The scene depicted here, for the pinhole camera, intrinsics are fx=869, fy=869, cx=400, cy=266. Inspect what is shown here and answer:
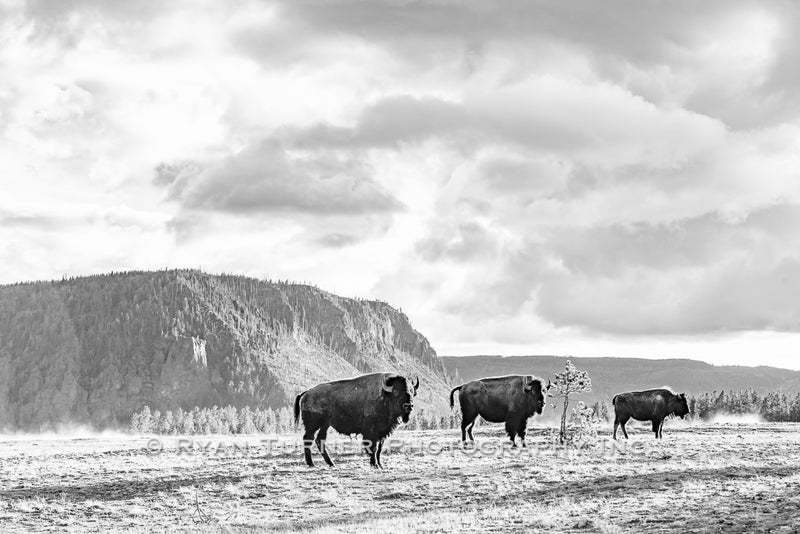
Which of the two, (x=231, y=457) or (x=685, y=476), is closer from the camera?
(x=685, y=476)

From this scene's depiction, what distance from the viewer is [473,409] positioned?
1700 inches

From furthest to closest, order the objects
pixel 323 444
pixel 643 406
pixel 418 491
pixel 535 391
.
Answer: pixel 643 406 < pixel 535 391 < pixel 323 444 < pixel 418 491

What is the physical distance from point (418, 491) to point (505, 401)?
659 inches

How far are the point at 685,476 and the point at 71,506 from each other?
18.5 meters

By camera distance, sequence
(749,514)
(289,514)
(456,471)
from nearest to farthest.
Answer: (749,514) → (289,514) → (456,471)

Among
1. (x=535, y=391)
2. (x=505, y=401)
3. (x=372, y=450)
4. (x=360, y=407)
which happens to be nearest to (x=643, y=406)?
(x=535, y=391)

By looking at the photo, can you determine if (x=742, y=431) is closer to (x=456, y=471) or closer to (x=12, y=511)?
(x=456, y=471)

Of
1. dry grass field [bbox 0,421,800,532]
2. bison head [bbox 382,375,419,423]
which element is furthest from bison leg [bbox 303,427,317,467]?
bison head [bbox 382,375,419,423]

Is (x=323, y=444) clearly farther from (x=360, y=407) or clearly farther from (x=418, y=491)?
(x=418, y=491)

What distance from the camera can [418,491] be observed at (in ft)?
85.4

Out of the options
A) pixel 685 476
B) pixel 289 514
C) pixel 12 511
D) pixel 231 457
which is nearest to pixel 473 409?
pixel 231 457

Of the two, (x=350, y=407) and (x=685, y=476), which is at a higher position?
(x=350, y=407)

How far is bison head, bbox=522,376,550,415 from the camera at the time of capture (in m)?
40.7

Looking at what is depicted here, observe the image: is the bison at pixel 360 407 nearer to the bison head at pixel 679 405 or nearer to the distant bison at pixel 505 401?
the distant bison at pixel 505 401
